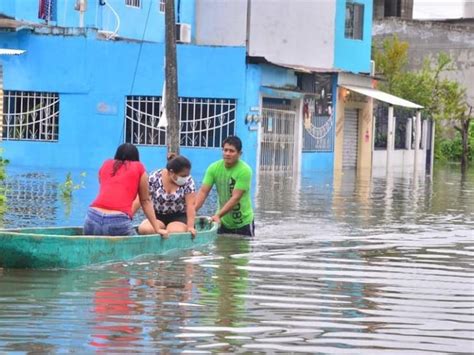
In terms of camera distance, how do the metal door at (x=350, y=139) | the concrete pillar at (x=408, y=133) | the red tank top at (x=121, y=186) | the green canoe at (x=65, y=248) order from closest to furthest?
the green canoe at (x=65, y=248) < the red tank top at (x=121, y=186) < the metal door at (x=350, y=139) < the concrete pillar at (x=408, y=133)

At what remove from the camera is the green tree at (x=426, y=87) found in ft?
168

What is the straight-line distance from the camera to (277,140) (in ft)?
122

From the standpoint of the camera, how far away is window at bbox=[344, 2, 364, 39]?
42250 mm

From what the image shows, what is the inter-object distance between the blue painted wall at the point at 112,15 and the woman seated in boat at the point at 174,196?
22752 mm

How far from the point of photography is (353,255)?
13953 millimetres

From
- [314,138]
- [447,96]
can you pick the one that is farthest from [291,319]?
[447,96]

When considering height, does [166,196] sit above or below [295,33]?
below

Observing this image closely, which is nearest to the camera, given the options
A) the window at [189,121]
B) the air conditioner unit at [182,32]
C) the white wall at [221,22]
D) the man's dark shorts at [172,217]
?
the man's dark shorts at [172,217]

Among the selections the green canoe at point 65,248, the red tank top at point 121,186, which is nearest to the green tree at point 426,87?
the green canoe at point 65,248

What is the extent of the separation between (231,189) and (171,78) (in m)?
12.4

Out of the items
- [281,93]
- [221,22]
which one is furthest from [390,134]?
[281,93]

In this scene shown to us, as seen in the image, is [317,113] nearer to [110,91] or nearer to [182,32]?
[182,32]

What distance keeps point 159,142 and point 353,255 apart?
2080 centimetres

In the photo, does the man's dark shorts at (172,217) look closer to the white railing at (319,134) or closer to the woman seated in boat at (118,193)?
the woman seated in boat at (118,193)
